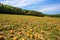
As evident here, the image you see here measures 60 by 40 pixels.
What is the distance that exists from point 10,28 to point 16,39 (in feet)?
6.22

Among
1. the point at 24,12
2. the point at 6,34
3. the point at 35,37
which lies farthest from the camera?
the point at 24,12

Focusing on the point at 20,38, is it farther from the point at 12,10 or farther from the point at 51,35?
the point at 12,10

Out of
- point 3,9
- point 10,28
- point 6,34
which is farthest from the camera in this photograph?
point 3,9

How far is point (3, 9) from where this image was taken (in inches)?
1590

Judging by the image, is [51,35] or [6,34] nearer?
[51,35]

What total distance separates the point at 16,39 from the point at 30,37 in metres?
0.64

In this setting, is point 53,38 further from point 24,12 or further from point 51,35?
point 24,12

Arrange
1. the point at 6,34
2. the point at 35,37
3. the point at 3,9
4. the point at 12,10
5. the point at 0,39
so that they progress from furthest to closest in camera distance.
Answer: the point at 12,10 < the point at 3,9 < the point at 6,34 < the point at 35,37 < the point at 0,39

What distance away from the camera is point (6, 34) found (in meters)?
5.58

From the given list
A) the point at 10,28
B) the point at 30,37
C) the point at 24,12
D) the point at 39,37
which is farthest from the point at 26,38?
the point at 24,12

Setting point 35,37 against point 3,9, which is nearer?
point 35,37

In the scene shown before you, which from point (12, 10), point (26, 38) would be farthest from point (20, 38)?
point (12, 10)

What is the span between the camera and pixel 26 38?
17.0 ft

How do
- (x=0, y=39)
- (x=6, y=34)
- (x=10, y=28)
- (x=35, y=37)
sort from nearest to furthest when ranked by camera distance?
(x=0, y=39)
(x=35, y=37)
(x=6, y=34)
(x=10, y=28)
